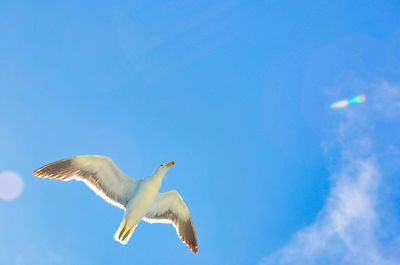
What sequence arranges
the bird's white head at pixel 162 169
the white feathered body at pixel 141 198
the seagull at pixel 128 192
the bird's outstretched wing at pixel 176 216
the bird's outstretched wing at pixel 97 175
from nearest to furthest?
1. the bird's outstretched wing at pixel 97 175
2. the seagull at pixel 128 192
3. the white feathered body at pixel 141 198
4. the bird's white head at pixel 162 169
5. the bird's outstretched wing at pixel 176 216

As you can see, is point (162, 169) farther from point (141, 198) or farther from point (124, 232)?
point (124, 232)

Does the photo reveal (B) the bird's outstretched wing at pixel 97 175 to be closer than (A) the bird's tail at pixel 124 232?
Yes

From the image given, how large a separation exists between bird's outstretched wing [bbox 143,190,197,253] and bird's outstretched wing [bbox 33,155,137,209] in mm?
1131

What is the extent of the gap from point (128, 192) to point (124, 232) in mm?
1485

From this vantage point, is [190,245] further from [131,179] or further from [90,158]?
[90,158]

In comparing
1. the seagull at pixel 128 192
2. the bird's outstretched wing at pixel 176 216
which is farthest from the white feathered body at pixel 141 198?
the bird's outstretched wing at pixel 176 216

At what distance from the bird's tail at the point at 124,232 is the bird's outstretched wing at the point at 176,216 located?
1169 mm

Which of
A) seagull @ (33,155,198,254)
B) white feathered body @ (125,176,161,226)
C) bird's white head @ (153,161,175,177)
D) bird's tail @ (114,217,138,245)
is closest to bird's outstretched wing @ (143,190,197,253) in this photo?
seagull @ (33,155,198,254)

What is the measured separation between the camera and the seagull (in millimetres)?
18375

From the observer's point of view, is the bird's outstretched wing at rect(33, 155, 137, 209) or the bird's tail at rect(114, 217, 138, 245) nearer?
the bird's outstretched wing at rect(33, 155, 137, 209)

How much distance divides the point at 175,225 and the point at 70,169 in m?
4.27

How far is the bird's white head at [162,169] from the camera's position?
62.0 feet

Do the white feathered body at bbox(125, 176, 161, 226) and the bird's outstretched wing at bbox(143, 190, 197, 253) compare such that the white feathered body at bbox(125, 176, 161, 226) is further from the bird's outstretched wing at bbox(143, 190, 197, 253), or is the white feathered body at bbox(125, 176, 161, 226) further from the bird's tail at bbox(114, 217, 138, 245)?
the bird's outstretched wing at bbox(143, 190, 197, 253)

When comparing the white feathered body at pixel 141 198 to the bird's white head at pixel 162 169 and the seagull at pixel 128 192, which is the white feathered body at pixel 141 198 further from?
the bird's white head at pixel 162 169
